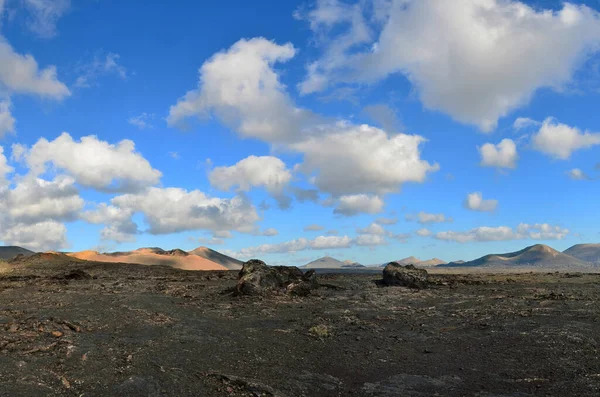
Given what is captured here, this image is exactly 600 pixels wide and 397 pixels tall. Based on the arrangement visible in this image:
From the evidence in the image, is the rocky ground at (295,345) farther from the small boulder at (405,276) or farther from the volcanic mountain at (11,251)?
the volcanic mountain at (11,251)

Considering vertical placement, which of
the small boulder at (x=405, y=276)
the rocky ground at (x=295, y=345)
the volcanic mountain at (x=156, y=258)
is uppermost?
the volcanic mountain at (x=156, y=258)

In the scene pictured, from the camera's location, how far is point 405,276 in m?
29.5

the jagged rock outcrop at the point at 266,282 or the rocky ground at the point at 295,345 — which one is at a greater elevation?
the jagged rock outcrop at the point at 266,282

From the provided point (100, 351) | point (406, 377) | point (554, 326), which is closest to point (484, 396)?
point (406, 377)

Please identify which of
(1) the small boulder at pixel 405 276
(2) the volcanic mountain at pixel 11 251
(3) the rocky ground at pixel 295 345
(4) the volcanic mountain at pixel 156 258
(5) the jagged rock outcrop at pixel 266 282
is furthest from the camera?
(2) the volcanic mountain at pixel 11 251

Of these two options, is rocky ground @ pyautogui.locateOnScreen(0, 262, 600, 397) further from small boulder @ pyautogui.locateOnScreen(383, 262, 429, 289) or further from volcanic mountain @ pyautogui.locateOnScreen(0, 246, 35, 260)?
volcanic mountain @ pyautogui.locateOnScreen(0, 246, 35, 260)

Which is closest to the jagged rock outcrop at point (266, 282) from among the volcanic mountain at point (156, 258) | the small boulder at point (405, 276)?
the small boulder at point (405, 276)

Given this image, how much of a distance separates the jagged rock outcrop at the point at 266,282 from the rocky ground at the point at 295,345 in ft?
3.23

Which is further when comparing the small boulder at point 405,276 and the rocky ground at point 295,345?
the small boulder at point 405,276

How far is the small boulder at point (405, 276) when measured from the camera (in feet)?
95.7

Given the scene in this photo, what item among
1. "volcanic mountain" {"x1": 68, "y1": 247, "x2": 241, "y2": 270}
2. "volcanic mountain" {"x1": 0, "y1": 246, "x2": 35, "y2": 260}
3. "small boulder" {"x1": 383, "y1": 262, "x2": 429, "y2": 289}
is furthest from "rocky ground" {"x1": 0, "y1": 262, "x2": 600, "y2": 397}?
"volcanic mountain" {"x1": 0, "y1": 246, "x2": 35, "y2": 260}

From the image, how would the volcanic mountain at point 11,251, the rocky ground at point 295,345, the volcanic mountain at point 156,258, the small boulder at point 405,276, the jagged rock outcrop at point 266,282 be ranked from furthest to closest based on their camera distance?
the volcanic mountain at point 11,251
the volcanic mountain at point 156,258
the small boulder at point 405,276
the jagged rock outcrop at point 266,282
the rocky ground at point 295,345

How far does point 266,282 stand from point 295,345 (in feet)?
34.5

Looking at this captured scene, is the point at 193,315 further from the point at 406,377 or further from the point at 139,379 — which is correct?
the point at 406,377
